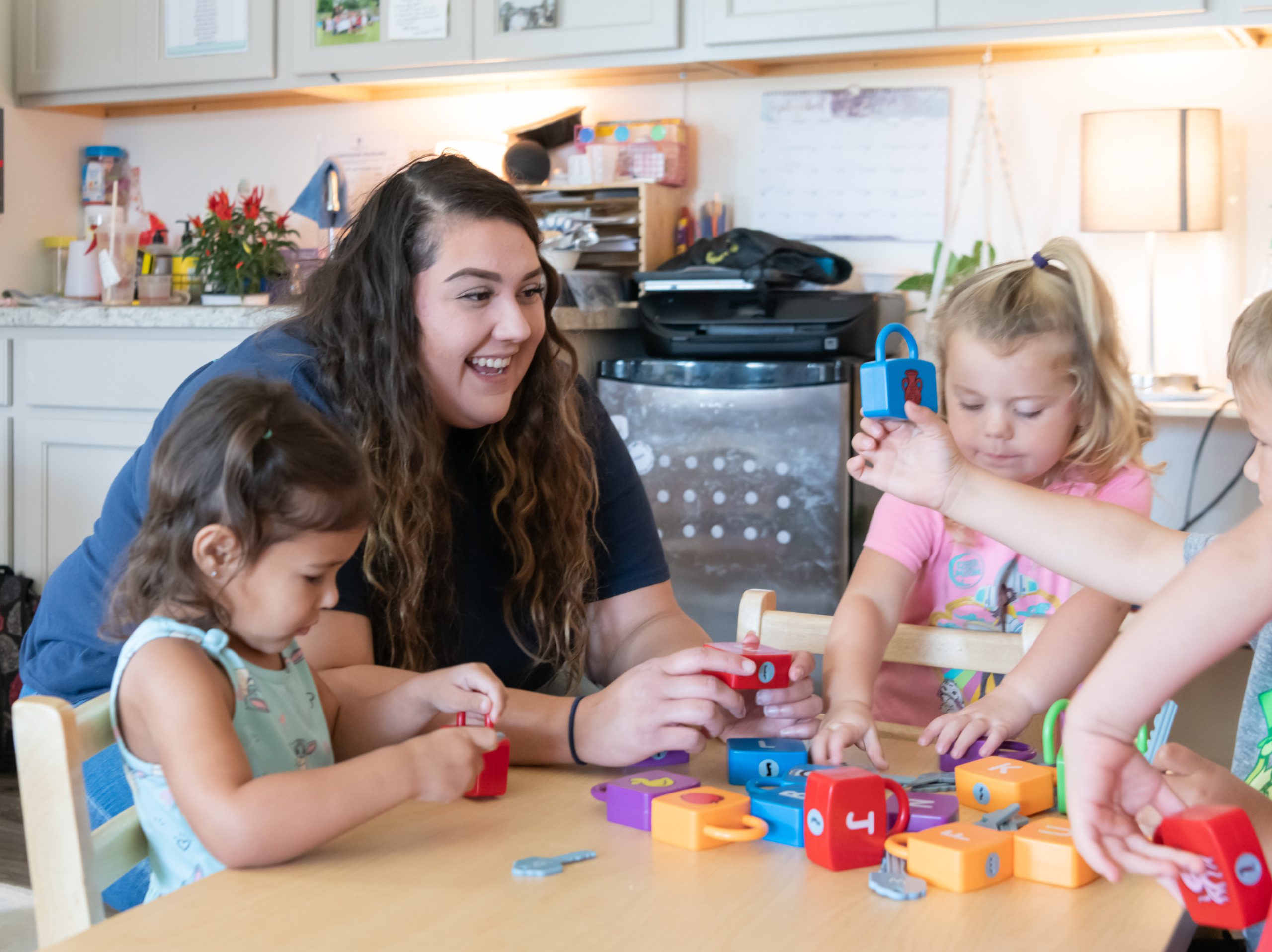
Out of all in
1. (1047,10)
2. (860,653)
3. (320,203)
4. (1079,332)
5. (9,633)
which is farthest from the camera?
(320,203)

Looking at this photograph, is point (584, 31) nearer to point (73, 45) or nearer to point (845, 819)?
point (73, 45)

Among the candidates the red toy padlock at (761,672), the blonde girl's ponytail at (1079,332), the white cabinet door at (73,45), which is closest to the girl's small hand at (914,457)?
the red toy padlock at (761,672)

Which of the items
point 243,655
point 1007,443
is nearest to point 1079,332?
point 1007,443

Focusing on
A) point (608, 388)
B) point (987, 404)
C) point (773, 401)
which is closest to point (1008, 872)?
point (987, 404)

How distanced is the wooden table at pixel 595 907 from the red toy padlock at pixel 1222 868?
50 millimetres

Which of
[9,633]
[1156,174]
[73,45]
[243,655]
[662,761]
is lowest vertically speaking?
[9,633]

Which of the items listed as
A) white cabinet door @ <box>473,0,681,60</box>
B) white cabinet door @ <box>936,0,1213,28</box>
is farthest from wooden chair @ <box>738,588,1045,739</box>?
white cabinet door @ <box>473,0,681,60</box>

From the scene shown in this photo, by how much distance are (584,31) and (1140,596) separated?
2.26m

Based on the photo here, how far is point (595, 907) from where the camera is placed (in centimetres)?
69

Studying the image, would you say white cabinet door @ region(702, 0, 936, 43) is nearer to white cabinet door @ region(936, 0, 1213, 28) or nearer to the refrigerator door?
white cabinet door @ region(936, 0, 1213, 28)

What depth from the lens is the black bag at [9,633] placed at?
108 inches

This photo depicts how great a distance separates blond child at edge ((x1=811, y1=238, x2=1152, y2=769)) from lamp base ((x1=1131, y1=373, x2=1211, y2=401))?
1049mm

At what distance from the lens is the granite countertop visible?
2.70 m

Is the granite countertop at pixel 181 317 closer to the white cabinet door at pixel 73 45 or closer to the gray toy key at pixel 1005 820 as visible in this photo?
the white cabinet door at pixel 73 45
